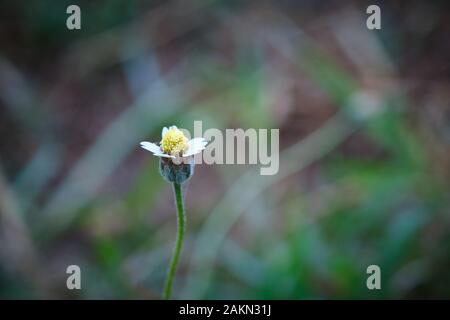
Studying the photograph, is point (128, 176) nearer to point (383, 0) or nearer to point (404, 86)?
point (404, 86)

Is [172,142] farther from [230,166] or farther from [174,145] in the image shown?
[230,166]

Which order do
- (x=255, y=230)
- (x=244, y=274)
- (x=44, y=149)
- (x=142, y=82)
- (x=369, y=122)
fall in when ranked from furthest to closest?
(x=142, y=82) → (x=44, y=149) → (x=369, y=122) → (x=255, y=230) → (x=244, y=274)

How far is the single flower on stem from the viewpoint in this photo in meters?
0.93

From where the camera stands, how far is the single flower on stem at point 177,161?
3.06 feet

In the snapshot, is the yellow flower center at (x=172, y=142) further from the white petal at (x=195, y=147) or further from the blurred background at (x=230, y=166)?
the blurred background at (x=230, y=166)

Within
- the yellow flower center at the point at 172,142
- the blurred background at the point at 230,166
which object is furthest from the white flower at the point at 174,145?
the blurred background at the point at 230,166

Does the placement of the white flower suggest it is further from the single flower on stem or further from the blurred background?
the blurred background

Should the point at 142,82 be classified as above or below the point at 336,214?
above

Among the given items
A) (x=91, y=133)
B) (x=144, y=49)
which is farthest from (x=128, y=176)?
(x=144, y=49)

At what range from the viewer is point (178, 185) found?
3.08 ft

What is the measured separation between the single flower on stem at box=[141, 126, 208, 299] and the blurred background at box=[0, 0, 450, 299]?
0.51m

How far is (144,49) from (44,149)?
0.57m

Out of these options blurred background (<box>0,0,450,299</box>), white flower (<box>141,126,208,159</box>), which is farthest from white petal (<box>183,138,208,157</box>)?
blurred background (<box>0,0,450,299</box>)
